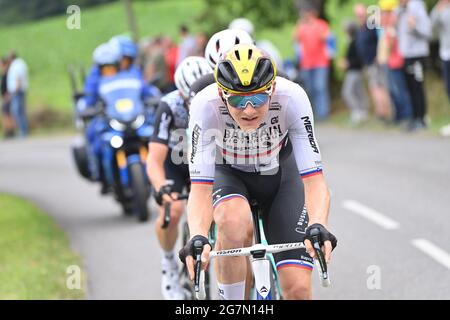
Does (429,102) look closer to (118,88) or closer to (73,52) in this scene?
(118,88)

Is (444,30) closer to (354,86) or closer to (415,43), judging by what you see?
(415,43)

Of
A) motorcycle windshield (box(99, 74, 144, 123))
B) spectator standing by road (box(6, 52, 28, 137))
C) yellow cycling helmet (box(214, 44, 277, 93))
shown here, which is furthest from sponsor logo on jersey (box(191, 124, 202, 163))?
spectator standing by road (box(6, 52, 28, 137))

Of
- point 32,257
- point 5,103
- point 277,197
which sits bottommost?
point 32,257

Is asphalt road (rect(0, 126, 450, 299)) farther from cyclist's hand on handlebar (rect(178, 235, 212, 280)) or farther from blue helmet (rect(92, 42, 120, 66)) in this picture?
cyclist's hand on handlebar (rect(178, 235, 212, 280))

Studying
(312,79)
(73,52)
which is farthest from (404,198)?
(73,52)

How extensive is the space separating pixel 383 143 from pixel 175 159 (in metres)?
9.17

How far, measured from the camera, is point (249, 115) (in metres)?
5.44

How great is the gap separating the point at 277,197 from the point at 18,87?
2183 centimetres

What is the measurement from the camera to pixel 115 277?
9.60 metres

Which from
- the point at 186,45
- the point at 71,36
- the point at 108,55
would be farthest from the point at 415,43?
the point at 71,36

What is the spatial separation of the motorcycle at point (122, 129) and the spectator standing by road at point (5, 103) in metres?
15.4

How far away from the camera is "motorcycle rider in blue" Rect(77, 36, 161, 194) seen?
41.9 feet
